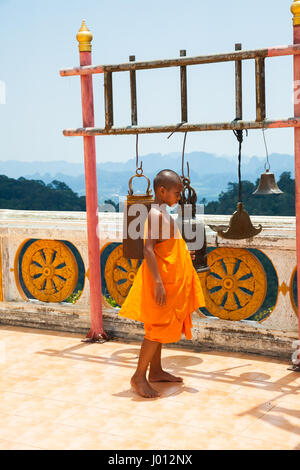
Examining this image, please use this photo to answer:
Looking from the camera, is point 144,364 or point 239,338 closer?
point 144,364

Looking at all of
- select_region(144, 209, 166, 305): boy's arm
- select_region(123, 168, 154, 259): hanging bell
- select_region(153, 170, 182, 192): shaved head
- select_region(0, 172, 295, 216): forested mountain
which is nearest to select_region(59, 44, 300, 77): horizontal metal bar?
select_region(123, 168, 154, 259): hanging bell

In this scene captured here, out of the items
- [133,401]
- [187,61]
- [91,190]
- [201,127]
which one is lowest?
[133,401]

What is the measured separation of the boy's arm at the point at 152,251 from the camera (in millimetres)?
4602

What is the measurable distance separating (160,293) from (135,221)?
2.97ft

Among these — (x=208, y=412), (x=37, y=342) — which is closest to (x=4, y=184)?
(x=37, y=342)

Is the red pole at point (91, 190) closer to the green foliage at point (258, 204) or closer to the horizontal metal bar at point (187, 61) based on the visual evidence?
the horizontal metal bar at point (187, 61)

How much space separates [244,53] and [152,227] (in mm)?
1467

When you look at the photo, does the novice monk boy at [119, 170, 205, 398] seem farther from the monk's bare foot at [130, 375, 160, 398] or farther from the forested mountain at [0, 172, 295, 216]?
the forested mountain at [0, 172, 295, 216]

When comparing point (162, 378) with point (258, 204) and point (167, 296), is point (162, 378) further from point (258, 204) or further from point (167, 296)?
point (258, 204)

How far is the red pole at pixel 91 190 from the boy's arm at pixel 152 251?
1450mm

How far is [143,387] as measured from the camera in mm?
4777

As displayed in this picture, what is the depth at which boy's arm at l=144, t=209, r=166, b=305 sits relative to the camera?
460 centimetres

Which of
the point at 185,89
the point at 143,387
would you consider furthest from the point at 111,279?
the point at 185,89

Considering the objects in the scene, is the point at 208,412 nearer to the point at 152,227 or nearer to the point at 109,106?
the point at 152,227
